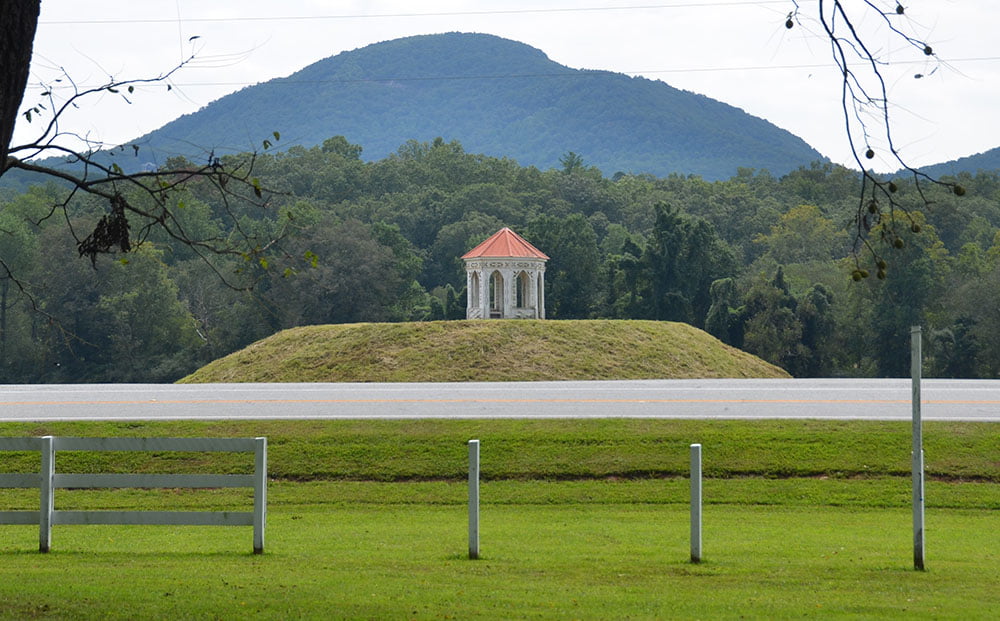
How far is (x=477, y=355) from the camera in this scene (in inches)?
1454

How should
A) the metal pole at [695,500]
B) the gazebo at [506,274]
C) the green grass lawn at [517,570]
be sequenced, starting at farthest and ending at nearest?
the gazebo at [506,274], the metal pole at [695,500], the green grass lawn at [517,570]

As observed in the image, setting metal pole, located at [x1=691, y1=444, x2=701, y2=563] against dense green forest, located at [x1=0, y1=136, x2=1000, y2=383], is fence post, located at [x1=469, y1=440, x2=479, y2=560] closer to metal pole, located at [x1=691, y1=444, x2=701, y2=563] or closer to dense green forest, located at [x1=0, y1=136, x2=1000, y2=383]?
metal pole, located at [x1=691, y1=444, x2=701, y2=563]

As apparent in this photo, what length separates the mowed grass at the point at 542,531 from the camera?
8328 millimetres

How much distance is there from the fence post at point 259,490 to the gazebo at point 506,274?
110 feet

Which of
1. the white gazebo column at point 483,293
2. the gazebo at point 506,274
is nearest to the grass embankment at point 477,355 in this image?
the gazebo at point 506,274

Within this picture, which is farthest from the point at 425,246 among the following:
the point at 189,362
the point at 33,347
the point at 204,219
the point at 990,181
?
the point at 990,181

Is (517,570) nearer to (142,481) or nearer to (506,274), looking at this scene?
(142,481)

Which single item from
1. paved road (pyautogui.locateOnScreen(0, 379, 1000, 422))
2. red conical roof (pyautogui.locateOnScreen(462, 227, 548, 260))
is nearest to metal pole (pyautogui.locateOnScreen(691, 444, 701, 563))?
paved road (pyautogui.locateOnScreen(0, 379, 1000, 422))

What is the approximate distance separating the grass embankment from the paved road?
587 cm

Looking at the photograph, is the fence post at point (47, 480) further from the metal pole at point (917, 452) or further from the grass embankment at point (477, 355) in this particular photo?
the grass embankment at point (477, 355)

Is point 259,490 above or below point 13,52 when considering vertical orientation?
below

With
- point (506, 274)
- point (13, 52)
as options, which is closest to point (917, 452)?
point (13, 52)

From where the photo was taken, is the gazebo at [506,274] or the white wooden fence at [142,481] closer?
the white wooden fence at [142,481]

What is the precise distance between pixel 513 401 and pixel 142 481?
13921 millimetres
